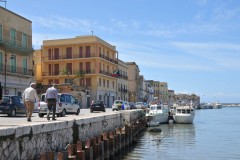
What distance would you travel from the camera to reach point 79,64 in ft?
243

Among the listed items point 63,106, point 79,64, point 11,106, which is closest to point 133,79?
point 79,64

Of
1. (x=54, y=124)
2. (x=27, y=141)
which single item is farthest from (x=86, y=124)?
(x=27, y=141)

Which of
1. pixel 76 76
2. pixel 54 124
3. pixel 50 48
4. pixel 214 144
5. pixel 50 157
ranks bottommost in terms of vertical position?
pixel 214 144

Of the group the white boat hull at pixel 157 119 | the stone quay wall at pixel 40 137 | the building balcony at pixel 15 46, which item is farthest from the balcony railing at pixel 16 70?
the stone quay wall at pixel 40 137

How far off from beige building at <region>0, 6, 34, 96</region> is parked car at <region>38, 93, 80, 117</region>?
14.8 m

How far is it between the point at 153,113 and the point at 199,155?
27206 mm

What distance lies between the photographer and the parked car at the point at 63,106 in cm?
2467

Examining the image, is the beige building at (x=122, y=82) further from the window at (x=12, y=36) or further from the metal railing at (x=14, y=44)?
the window at (x=12, y=36)

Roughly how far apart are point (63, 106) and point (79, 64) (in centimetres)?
4832

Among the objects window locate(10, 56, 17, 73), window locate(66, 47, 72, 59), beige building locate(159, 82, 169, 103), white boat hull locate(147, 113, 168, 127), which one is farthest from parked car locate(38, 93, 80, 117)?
beige building locate(159, 82, 169, 103)

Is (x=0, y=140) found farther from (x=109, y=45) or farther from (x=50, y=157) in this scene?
(x=109, y=45)

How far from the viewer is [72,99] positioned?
93.1ft

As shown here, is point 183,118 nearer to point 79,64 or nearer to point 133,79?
point 79,64

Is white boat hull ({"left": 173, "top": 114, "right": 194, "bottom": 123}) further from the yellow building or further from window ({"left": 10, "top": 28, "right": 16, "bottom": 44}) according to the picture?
window ({"left": 10, "top": 28, "right": 16, "bottom": 44})
